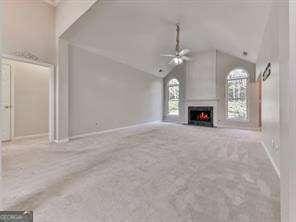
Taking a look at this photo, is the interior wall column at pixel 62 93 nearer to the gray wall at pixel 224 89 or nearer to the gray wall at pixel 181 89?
the gray wall at pixel 181 89

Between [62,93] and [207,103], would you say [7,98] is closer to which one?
[62,93]

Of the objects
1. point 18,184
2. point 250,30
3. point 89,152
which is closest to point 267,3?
point 250,30

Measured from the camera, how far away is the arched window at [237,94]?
316 inches

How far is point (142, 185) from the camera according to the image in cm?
229

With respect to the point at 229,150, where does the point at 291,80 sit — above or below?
above

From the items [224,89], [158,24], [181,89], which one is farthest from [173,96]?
[158,24]

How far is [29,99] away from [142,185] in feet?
17.5

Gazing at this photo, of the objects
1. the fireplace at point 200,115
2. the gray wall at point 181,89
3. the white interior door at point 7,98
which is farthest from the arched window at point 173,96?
the white interior door at point 7,98

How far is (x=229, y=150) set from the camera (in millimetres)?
4121

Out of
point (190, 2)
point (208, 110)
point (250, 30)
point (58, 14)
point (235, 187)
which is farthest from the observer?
A: point (208, 110)

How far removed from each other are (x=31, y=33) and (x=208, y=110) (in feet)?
24.2

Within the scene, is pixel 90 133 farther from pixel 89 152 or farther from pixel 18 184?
pixel 18 184

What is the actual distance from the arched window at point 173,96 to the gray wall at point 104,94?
1618 mm

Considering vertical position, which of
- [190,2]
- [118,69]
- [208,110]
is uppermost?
[190,2]
